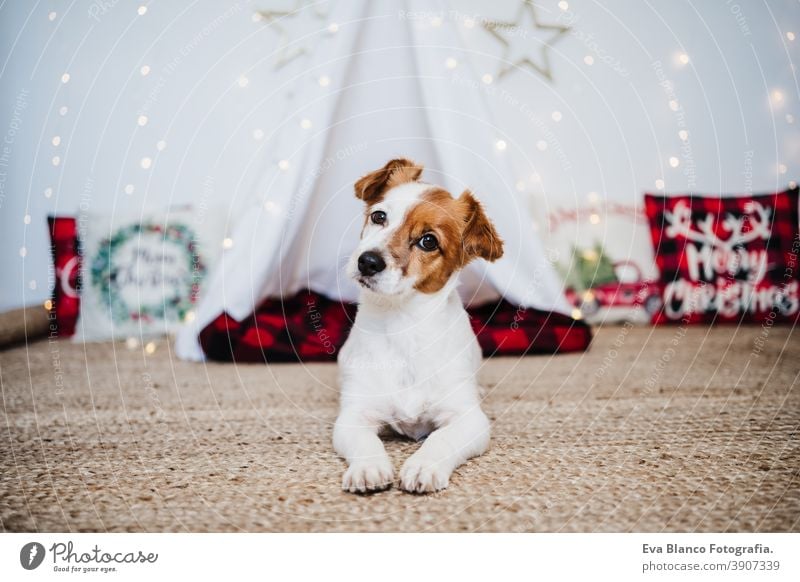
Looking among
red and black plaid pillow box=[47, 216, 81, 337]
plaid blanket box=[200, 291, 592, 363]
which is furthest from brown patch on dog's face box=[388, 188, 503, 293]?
red and black plaid pillow box=[47, 216, 81, 337]

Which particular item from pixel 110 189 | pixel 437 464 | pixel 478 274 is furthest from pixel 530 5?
pixel 437 464

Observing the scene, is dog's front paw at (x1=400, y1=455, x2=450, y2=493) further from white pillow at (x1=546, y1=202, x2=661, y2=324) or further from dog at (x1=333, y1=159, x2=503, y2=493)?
white pillow at (x1=546, y1=202, x2=661, y2=324)

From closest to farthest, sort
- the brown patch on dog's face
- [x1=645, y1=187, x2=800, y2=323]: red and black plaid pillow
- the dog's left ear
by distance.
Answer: the brown patch on dog's face, the dog's left ear, [x1=645, y1=187, x2=800, y2=323]: red and black plaid pillow

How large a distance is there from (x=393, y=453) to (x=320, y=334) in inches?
69.0

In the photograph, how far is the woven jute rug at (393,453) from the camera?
1360 millimetres

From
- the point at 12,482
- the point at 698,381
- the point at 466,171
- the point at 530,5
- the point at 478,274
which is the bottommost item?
the point at 698,381

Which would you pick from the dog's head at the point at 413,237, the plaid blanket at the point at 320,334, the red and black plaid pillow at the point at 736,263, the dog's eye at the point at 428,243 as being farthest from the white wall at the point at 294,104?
the dog's eye at the point at 428,243

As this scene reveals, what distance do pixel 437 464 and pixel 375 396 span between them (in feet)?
1.37

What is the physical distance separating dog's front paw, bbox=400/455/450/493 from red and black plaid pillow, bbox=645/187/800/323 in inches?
135

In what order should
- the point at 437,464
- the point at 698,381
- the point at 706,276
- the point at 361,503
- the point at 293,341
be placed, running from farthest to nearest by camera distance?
the point at 706,276 → the point at 293,341 → the point at 698,381 → the point at 437,464 → the point at 361,503

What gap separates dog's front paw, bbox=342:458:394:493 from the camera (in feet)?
4.76

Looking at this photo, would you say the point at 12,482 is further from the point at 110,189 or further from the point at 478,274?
the point at 110,189

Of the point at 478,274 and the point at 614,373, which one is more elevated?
the point at 478,274
